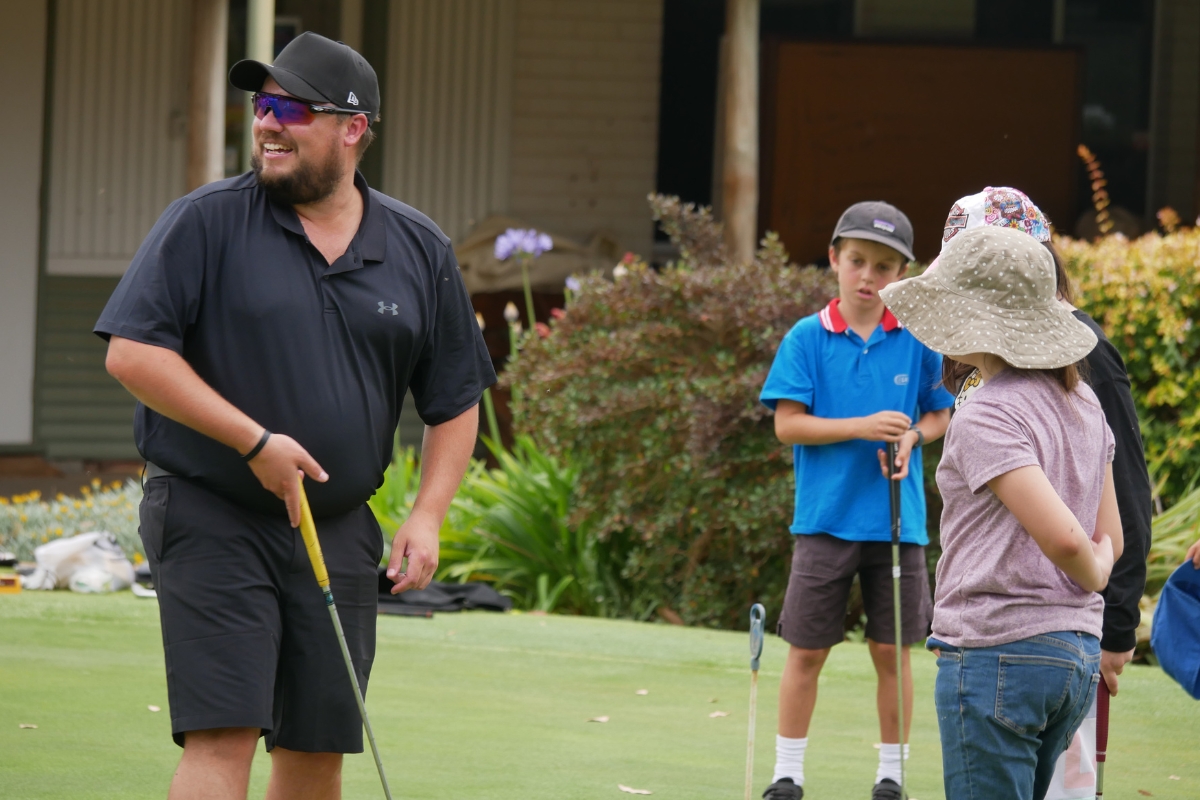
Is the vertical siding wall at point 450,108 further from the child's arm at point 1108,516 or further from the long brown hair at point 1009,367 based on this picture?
the child's arm at point 1108,516

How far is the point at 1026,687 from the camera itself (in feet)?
9.22

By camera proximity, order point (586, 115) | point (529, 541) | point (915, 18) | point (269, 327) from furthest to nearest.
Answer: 1. point (915, 18)
2. point (586, 115)
3. point (529, 541)
4. point (269, 327)

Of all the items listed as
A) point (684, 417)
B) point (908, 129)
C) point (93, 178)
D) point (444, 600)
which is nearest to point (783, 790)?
point (684, 417)

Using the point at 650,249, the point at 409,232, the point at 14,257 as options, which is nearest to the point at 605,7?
the point at 650,249

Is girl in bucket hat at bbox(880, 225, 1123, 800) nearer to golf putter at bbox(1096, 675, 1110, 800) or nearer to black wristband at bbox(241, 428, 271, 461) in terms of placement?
golf putter at bbox(1096, 675, 1110, 800)

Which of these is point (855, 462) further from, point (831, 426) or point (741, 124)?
point (741, 124)

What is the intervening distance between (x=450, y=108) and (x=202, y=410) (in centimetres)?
963

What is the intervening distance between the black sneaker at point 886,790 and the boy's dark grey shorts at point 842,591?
433 millimetres

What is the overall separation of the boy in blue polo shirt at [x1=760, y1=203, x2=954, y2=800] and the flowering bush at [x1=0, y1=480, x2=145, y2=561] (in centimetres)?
514

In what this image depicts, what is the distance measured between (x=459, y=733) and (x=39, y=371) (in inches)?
297

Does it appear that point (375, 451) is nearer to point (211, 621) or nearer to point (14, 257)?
point (211, 621)

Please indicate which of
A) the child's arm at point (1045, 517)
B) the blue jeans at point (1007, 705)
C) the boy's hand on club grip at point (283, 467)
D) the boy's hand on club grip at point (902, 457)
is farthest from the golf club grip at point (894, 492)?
the boy's hand on club grip at point (283, 467)

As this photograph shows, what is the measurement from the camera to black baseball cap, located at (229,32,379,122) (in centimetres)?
328

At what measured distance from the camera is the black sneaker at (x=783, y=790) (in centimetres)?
463
